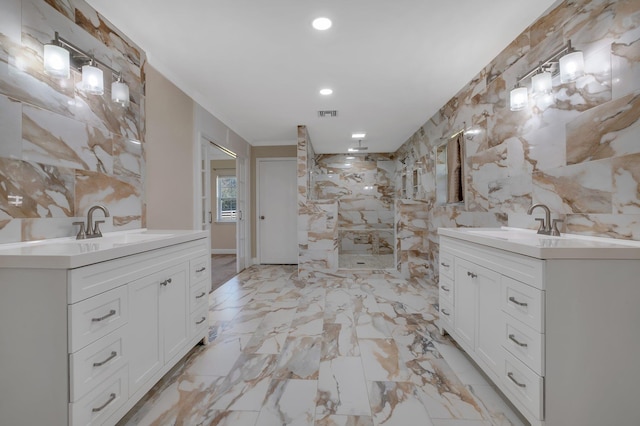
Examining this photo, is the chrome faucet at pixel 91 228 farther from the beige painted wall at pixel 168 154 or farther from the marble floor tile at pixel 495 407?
the marble floor tile at pixel 495 407

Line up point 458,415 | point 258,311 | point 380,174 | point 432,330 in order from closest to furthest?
point 458,415, point 432,330, point 258,311, point 380,174

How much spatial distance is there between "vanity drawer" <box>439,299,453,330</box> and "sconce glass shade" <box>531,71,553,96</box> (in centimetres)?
168

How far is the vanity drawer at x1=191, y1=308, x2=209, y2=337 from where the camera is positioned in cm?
196

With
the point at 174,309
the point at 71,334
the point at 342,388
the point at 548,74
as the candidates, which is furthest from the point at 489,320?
the point at 71,334

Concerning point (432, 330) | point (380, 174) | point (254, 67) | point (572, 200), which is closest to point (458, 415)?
point (432, 330)

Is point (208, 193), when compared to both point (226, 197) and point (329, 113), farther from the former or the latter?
point (226, 197)

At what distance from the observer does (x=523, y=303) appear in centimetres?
131

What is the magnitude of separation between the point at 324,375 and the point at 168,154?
240 centimetres

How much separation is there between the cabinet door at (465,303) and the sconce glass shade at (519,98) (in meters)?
1.26

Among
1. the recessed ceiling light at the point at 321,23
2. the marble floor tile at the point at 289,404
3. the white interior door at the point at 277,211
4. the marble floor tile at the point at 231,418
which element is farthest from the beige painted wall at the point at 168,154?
the white interior door at the point at 277,211

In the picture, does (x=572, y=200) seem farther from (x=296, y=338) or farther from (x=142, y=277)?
(x=142, y=277)

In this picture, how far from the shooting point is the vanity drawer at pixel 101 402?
107 cm

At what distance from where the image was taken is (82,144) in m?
1.72

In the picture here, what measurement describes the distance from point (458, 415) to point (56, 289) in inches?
78.0
